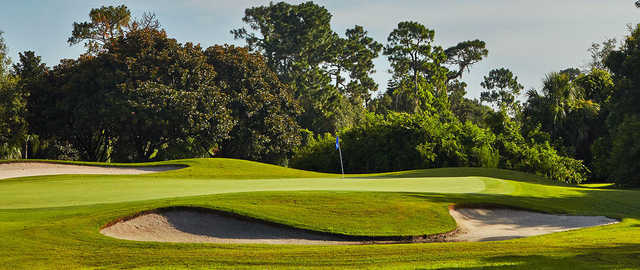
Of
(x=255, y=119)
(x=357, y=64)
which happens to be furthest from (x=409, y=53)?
(x=255, y=119)

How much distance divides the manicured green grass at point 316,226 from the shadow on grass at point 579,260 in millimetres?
13

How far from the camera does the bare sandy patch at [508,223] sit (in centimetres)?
1138

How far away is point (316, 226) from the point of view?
411 inches

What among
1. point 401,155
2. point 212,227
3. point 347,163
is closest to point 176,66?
point 347,163

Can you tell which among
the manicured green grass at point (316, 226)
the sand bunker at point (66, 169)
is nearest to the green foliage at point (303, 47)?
the sand bunker at point (66, 169)

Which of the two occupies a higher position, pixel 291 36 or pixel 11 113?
pixel 291 36

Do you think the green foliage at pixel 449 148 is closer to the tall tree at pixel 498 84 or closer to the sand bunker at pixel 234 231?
the sand bunker at pixel 234 231

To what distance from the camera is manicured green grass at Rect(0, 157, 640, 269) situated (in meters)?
7.50

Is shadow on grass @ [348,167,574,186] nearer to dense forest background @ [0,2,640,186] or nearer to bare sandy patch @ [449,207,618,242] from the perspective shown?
dense forest background @ [0,2,640,186]

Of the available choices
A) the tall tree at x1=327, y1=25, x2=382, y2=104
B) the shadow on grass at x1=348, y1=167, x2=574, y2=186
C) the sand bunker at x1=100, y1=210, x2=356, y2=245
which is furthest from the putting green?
the tall tree at x1=327, y1=25, x2=382, y2=104

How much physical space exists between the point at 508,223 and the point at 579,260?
5.79 meters

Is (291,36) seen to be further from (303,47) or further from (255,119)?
(255,119)

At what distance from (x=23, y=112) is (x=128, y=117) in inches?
306

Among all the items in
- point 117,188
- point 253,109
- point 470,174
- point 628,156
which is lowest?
point 117,188
